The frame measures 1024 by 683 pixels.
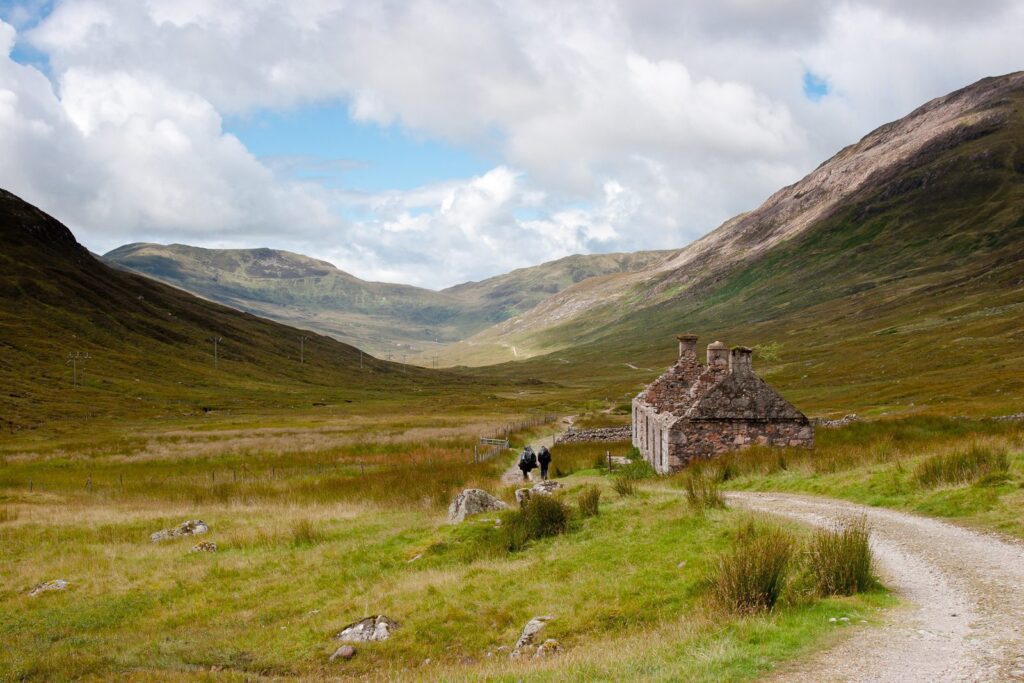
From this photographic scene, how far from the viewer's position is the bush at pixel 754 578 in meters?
12.1

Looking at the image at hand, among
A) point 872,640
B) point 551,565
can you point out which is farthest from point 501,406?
point 872,640

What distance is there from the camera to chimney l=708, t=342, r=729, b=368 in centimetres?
3806

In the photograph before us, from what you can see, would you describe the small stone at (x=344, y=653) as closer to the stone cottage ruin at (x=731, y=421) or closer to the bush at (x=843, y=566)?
the bush at (x=843, y=566)

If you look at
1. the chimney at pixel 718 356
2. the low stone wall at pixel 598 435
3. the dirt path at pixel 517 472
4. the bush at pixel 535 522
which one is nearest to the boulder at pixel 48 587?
the bush at pixel 535 522

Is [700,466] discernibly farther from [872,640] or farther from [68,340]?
[68,340]

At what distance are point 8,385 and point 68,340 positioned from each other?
3773 centimetres

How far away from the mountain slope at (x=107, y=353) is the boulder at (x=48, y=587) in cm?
7187

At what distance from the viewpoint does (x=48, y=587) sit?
21516mm

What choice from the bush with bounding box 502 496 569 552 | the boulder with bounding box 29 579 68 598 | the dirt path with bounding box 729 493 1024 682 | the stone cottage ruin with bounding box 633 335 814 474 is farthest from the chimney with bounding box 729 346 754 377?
the boulder with bounding box 29 579 68 598

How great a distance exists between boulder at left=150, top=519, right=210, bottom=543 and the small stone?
14.1 metres

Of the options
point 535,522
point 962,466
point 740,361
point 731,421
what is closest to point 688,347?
point 740,361

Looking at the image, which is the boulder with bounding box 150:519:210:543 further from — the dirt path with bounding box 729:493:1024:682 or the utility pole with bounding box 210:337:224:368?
the utility pole with bounding box 210:337:224:368

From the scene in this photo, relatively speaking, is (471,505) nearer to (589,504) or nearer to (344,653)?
(589,504)

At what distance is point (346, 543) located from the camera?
23.6 metres
